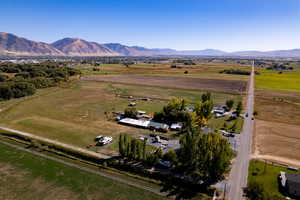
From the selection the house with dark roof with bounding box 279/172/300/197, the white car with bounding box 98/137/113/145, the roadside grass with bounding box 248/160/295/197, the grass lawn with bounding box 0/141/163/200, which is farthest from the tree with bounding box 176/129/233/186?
the white car with bounding box 98/137/113/145

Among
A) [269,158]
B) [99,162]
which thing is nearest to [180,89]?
[269,158]

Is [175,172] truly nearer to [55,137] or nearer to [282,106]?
[55,137]

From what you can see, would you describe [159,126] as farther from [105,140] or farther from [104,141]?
[104,141]

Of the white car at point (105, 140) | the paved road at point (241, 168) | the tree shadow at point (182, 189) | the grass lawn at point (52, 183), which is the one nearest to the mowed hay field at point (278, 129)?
the paved road at point (241, 168)

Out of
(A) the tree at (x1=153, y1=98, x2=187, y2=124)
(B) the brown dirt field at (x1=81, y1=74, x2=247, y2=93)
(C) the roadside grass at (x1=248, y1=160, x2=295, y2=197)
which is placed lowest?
(C) the roadside grass at (x1=248, y1=160, x2=295, y2=197)

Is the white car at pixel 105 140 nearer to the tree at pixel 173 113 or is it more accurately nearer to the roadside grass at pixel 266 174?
the tree at pixel 173 113

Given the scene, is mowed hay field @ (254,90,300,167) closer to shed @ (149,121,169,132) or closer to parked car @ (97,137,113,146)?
shed @ (149,121,169,132)
